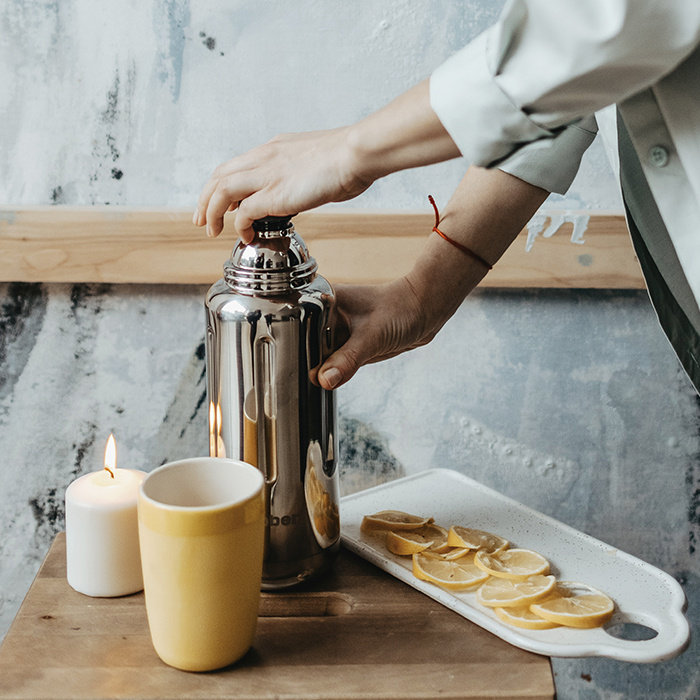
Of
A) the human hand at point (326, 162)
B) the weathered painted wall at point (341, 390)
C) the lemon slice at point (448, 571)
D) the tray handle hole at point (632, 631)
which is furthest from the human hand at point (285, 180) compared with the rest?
the tray handle hole at point (632, 631)

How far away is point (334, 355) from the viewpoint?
69 cm

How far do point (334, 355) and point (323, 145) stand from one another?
7.1 inches

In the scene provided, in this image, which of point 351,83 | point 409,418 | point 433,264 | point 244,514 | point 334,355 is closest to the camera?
point 244,514

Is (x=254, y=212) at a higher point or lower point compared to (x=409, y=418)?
higher

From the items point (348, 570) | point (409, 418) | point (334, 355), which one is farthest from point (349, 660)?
point (409, 418)

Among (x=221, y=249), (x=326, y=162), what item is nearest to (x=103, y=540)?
(x=326, y=162)

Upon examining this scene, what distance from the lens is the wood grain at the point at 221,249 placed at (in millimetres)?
1052

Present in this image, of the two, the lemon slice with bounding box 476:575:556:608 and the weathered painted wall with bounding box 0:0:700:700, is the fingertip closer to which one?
the lemon slice with bounding box 476:575:556:608

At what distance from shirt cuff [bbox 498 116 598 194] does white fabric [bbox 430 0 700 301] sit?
143 millimetres

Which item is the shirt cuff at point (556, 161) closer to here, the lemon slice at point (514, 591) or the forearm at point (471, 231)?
the forearm at point (471, 231)

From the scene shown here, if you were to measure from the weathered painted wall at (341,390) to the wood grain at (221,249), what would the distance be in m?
0.04

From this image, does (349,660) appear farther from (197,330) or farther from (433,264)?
(197,330)

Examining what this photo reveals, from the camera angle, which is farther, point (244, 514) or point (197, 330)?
point (197, 330)

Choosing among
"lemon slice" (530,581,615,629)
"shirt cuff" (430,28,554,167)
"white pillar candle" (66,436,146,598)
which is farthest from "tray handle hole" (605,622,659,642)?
"shirt cuff" (430,28,554,167)
